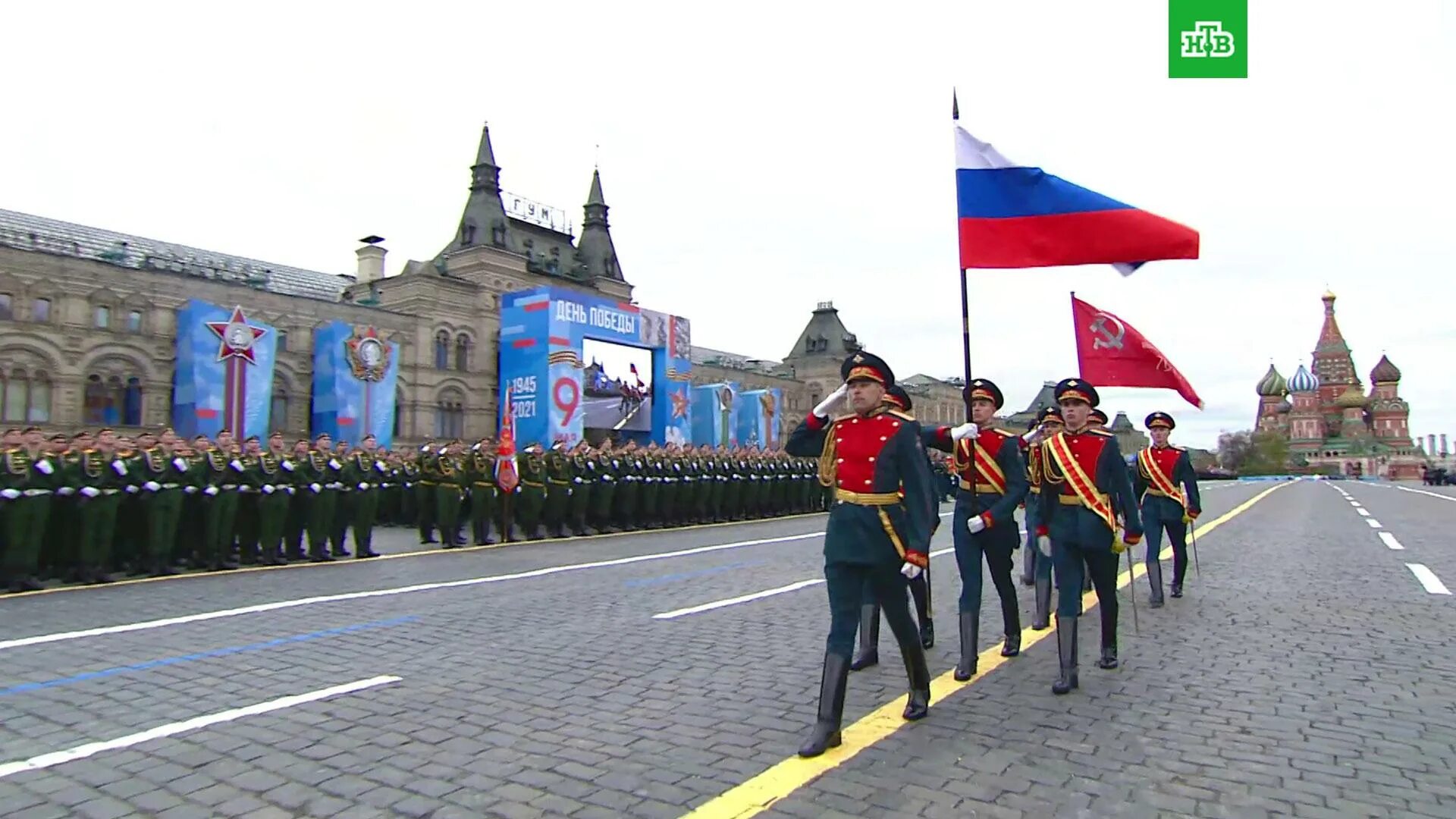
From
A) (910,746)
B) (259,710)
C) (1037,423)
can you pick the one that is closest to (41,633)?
(259,710)

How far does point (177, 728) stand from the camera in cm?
482

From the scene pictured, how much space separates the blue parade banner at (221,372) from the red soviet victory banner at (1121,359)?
30882 millimetres

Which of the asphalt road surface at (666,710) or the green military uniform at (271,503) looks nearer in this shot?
the asphalt road surface at (666,710)

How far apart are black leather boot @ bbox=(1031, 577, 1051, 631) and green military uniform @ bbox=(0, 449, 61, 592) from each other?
1065 cm

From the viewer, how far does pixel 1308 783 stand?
13.2 ft

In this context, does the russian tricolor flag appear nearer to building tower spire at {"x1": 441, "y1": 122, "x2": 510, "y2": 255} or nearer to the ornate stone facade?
building tower spire at {"x1": 441, "y1": 122, "x2": 510, "y2": 255}

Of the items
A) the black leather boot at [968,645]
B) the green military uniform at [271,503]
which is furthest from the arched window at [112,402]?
the black leather boot at [968,645]

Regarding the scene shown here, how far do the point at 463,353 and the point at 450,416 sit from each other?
12.1 feet

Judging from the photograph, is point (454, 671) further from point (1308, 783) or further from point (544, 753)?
point (1308, 783)

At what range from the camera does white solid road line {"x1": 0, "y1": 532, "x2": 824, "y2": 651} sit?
724cm

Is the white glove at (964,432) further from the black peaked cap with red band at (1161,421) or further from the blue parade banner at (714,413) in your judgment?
the blue parade banner at (714,413)

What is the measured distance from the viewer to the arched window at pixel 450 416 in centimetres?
4744

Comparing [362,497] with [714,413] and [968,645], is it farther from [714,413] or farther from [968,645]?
[714,413]

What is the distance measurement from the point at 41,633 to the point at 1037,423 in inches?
354
